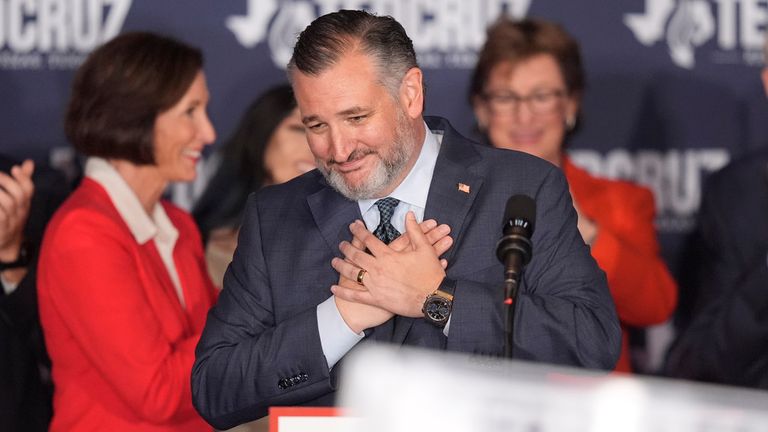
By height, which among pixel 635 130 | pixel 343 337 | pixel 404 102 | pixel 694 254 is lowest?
pixel 694 254

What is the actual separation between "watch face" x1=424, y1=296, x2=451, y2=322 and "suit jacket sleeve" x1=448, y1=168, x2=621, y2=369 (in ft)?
0.06

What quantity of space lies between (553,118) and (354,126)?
1691 millimetres

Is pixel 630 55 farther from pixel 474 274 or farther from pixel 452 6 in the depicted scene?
pixel 474 274

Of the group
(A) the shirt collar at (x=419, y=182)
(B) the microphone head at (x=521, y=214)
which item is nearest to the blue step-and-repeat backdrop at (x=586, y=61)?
(A) the shirt collar at (x=419, y=182)

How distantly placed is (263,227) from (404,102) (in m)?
0.41

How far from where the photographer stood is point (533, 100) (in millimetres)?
3953

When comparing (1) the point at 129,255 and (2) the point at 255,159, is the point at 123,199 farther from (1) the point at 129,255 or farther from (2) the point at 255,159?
(2) the point at 255,159

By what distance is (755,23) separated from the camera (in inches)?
177

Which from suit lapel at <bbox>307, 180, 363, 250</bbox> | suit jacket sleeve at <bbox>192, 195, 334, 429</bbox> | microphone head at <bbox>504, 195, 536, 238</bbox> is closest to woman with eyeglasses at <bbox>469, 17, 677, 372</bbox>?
suit lapel at <bbox>307, 180, 363, 250</bbox>

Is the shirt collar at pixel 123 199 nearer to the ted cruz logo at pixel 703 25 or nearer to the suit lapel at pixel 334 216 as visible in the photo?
the suit lapel at pixel 334 216

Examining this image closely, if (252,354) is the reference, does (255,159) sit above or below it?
below

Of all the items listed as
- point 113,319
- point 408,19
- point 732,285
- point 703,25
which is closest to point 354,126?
point 113,319

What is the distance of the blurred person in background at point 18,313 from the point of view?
10.9 feet

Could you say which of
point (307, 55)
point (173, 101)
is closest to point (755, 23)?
point (173, 101)
